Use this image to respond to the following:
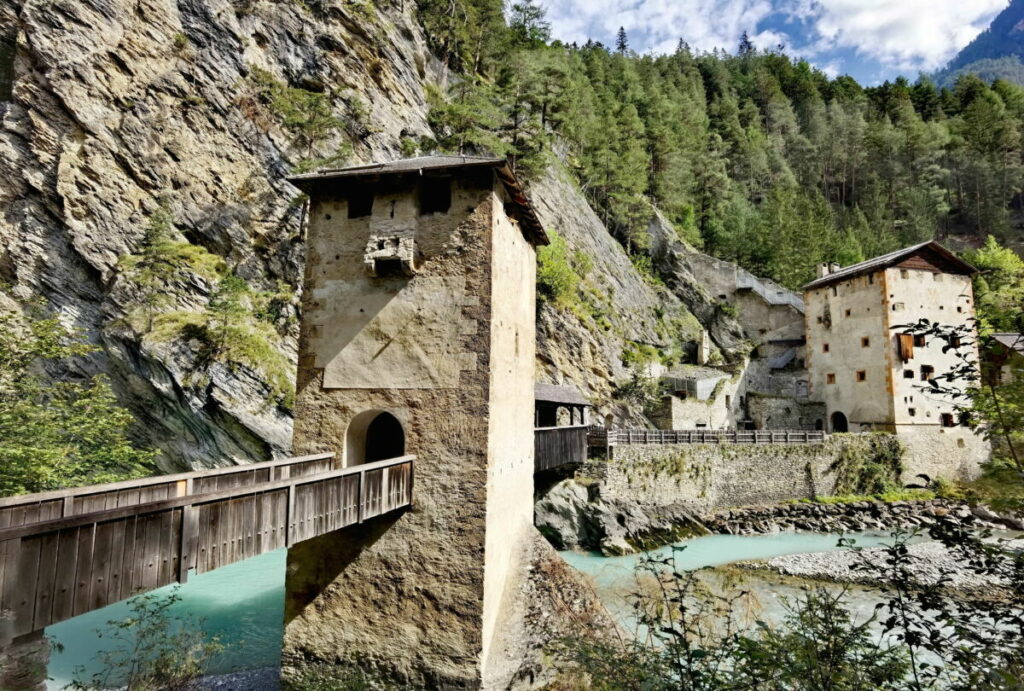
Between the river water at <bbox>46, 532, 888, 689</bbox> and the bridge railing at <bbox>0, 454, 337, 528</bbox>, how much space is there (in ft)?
13.8

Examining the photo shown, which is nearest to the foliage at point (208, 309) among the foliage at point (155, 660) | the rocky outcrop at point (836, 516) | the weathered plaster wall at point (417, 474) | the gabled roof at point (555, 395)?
the gabled roof at point (555, 395)

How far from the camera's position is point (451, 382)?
9.28 m

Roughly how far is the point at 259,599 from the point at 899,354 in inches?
1249

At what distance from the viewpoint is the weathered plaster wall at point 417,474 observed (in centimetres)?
873

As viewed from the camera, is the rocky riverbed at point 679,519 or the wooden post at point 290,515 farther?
the rocky riverbed at point 679,519

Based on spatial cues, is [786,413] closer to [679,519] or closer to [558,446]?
[679,519]

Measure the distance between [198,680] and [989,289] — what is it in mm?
47962

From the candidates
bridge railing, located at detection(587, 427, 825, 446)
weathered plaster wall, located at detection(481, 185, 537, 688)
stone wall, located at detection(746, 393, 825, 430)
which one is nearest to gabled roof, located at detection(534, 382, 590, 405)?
bridge railing, located at detection(587, 427, 825, 446)

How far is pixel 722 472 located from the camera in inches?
941

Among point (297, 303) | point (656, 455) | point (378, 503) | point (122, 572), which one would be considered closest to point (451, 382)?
point (378, 503)

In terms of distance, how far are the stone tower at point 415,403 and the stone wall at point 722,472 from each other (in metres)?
11.8

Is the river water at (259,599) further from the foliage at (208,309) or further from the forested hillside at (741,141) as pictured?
the forested hillside at (741,141)

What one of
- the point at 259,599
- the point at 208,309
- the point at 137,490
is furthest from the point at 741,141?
the point at 137,490

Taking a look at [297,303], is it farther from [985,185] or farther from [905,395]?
[985,185]
